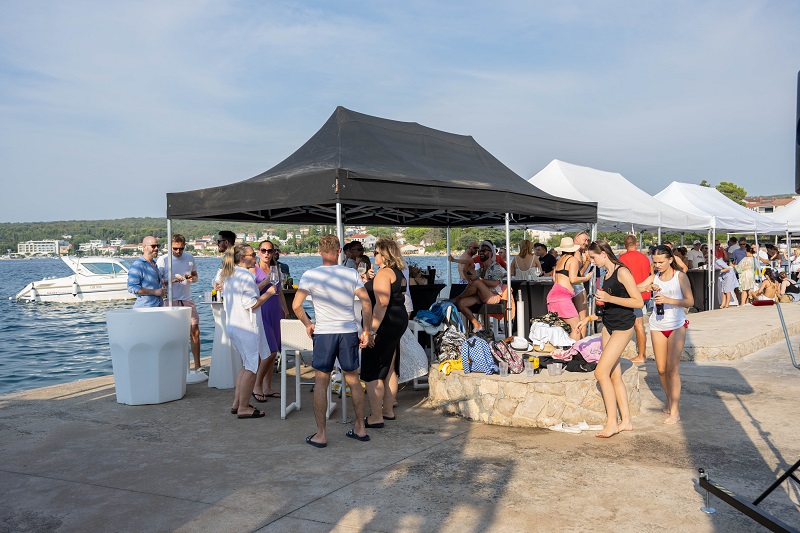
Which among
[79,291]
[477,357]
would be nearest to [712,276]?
[477,357]

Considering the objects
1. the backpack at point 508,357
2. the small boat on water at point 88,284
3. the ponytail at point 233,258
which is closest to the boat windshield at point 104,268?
the small boat on water at point 88,284

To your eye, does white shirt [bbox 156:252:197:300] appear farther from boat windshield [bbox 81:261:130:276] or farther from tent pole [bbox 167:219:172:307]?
boat windshield [bbox 81:261:130:276]

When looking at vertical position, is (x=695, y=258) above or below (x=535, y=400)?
above

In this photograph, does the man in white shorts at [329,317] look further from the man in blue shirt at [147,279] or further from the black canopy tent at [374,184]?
the man in blue shirt at [147,279]

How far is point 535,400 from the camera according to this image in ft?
A: 20.2

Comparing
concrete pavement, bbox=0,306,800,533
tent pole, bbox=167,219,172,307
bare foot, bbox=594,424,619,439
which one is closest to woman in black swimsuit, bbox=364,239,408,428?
concrete pavement, bbox=0,306,800,533

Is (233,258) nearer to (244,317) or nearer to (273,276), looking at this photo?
(244,317)

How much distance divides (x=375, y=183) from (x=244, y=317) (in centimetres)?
182

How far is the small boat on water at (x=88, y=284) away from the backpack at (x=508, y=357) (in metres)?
36.3

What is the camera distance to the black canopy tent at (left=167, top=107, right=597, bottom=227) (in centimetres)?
662

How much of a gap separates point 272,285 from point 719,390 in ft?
17.0

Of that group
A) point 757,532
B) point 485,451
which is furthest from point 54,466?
point 757,532

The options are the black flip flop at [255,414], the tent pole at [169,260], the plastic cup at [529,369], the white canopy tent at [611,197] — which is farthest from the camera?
the white canopy tent at [611,197]

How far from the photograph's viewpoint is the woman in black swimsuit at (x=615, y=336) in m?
5.78
